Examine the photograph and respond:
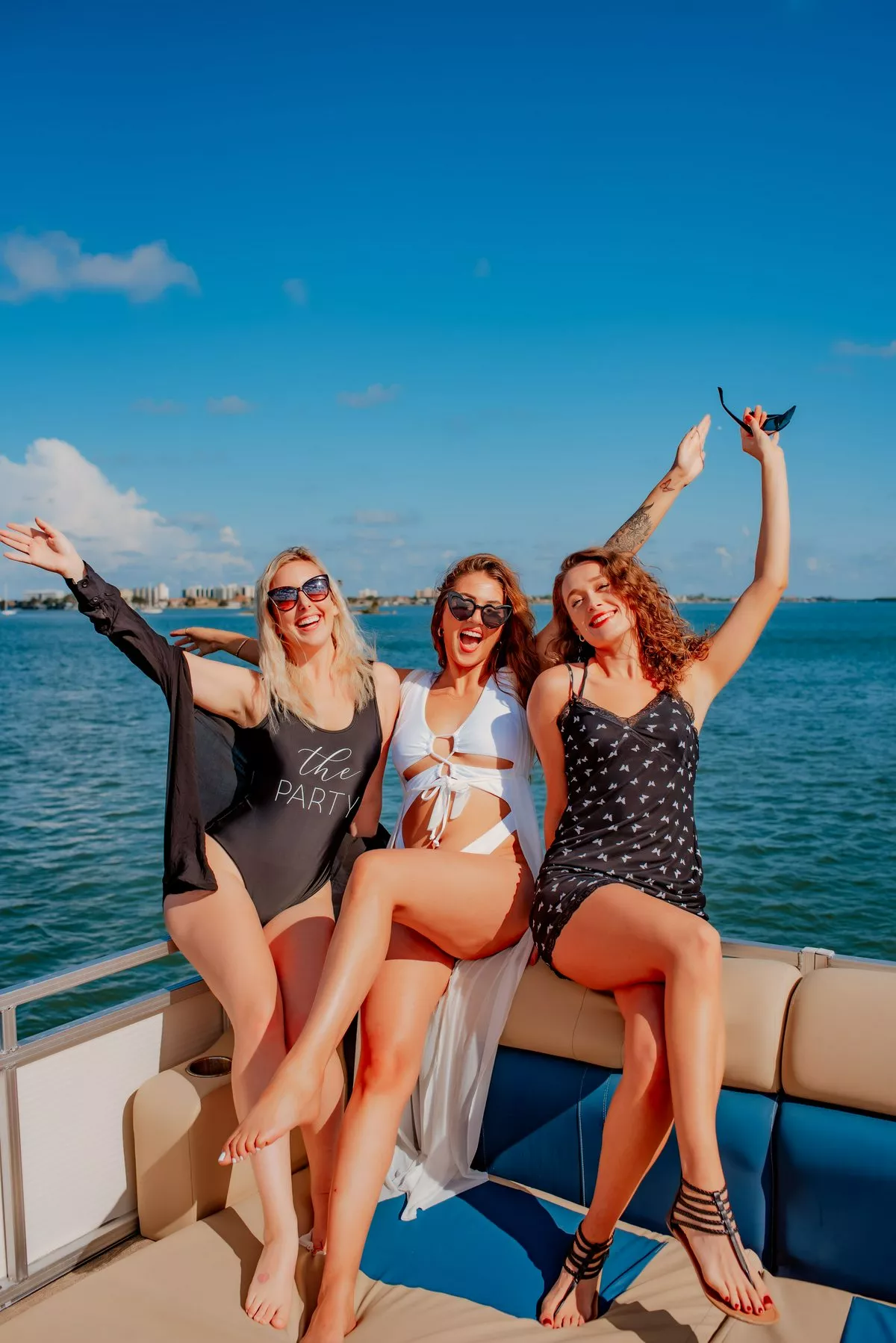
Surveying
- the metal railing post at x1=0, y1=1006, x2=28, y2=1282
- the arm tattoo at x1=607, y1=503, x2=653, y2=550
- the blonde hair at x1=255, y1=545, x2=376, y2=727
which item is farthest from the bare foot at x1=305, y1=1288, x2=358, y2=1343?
the arm tattoo at x1=607, y1=503, x2=653, y2=550

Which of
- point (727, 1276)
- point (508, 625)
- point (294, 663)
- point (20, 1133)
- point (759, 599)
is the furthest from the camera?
point (508, 625)

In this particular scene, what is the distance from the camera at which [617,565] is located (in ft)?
10.1

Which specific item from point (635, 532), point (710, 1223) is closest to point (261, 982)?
point (710, 1223)

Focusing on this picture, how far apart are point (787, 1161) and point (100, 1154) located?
6.20ft

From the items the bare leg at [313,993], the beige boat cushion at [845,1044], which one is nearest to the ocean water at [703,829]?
the bare leg at [313,993]

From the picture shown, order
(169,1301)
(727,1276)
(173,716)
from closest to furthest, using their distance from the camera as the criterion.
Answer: (727,1276)
(169,1301)
(173,716)

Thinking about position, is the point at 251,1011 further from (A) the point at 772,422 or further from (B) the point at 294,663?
(A) the point at 772,422

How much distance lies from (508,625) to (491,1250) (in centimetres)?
190

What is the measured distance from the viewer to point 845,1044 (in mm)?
2361

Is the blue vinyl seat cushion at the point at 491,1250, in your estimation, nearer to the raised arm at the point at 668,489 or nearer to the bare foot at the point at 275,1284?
the bare foot at the point at 275,1284

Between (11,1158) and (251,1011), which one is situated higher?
(251,1011)

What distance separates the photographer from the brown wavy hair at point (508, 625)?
11.0 feet

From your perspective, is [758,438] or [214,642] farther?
[214,642]

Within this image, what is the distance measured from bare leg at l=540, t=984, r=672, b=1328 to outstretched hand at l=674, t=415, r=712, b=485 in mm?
2173
